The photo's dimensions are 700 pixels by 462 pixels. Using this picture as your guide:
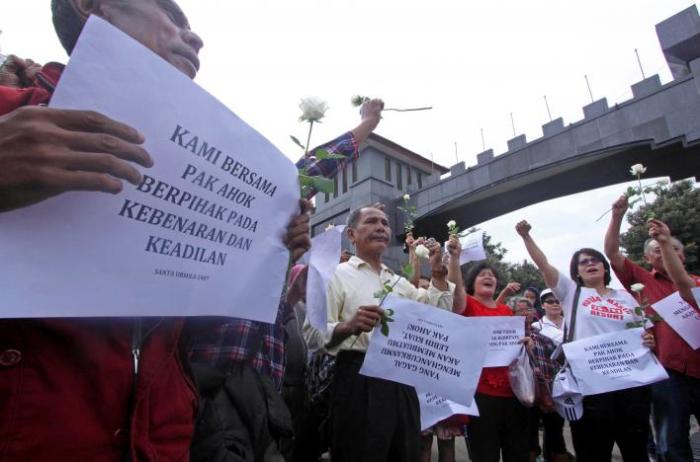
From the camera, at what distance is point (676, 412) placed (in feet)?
9.81

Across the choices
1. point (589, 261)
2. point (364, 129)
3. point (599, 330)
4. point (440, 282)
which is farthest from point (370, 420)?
point (589, 261)

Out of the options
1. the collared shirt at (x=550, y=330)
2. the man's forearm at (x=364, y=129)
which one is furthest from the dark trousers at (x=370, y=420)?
the collared shirt at (x=550, y=330)

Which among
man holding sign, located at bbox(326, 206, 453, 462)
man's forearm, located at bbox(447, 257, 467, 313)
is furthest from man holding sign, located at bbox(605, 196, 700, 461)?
man holding sign, located at bbox(326, 206, 453, 462)

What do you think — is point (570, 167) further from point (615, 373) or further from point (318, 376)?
point (318, 376)

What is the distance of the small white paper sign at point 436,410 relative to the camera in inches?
115

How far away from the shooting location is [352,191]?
52.9 feet

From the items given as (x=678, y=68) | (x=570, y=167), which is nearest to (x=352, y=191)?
(x=570, y=167)

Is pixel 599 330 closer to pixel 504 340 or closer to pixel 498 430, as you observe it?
pixel 504 340

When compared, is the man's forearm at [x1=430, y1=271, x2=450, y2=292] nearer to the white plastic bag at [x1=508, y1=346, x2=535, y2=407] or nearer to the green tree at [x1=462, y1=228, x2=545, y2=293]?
the white plastic bag at [x1=508, y1=346, x2=535, y2=407]

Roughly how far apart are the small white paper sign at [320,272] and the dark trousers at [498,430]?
6.87 feet

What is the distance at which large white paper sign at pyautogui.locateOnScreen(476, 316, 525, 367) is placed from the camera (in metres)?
3.04

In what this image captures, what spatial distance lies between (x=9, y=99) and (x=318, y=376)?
84.2 inches

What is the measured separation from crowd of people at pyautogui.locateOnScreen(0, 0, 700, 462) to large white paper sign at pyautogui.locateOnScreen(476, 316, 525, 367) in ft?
0.40

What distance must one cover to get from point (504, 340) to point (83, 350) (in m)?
2.91
